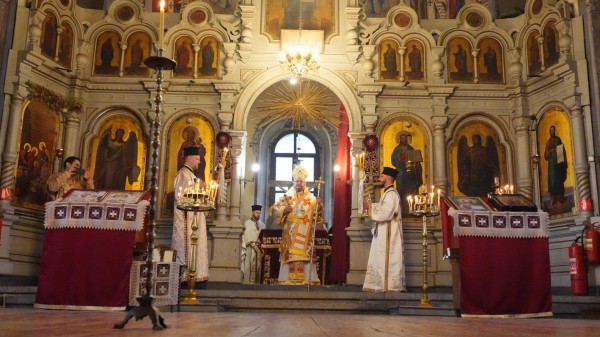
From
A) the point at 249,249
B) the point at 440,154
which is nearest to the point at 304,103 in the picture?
the point at 440,154

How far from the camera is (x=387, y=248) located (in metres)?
9.41

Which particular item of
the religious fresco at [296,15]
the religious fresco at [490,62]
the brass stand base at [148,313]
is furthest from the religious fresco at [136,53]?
the brass stand base at [148,313]

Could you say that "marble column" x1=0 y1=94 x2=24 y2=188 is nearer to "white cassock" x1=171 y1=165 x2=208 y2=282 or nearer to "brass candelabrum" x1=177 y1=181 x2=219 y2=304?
"white cassock" x1=171 y1=165 x2=208 y2=282

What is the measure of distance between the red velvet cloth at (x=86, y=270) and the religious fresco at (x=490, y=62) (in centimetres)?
805

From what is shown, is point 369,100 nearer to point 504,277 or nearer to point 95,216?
point 504,277

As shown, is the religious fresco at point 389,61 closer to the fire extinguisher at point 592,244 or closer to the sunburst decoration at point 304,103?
the sunburst decoration at point 304,103

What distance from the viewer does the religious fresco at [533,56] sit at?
11.4 meters

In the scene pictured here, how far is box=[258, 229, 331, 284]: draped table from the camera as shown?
38.0 feet

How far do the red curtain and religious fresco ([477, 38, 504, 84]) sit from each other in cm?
292

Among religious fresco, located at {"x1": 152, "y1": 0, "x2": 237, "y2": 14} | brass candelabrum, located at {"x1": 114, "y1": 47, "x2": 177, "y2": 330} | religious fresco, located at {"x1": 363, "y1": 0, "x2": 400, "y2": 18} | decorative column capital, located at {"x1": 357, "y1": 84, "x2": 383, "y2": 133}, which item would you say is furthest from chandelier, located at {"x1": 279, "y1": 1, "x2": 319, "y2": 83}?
brass candelabrum, located at {"x1": 114, "y1": 47, "x2": 177, "y2": 330}

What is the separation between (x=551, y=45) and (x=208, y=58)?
6.63 meters

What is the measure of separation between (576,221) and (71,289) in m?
7.80

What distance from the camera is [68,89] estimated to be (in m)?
11.6

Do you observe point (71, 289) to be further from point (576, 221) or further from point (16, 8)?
point (576, 221)
